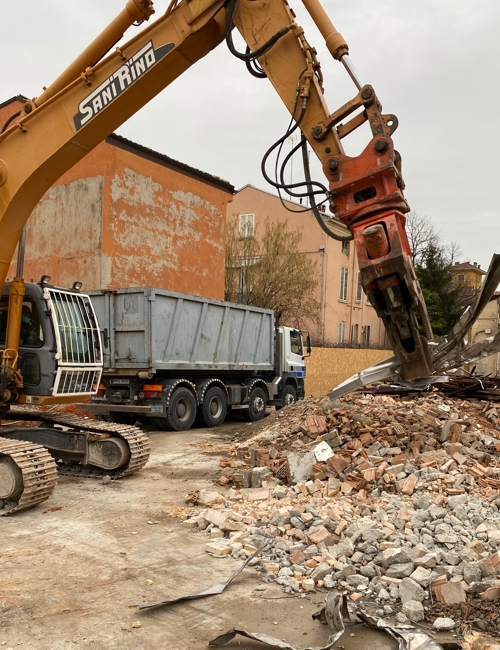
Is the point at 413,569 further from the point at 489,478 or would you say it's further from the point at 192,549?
the point at 489,478

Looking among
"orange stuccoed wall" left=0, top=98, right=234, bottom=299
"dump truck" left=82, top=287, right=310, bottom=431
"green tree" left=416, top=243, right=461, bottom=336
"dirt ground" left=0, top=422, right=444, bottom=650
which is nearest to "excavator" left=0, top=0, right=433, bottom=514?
"dirt ground" left=0, top=422, right=444, bottom=650

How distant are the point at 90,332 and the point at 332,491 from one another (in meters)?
4.10

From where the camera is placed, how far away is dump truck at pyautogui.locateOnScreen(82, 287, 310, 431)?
43.7 ft

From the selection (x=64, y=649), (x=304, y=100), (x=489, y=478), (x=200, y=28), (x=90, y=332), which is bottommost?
(x=64, y=649)

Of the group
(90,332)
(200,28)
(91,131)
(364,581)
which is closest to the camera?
(364,581)

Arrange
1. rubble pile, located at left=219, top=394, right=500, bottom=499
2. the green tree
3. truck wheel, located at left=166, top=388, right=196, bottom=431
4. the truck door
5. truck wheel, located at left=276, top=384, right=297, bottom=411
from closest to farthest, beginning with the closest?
1. rubble pile, located at left=219, top=394, right=500, bottom=499
2. truck wheel, located at left=166, top=388, right=196, bottom=431
3. truck wheel, located at left=276, top=384, right=297, bottom=411
4. the truck door
5. the green tree

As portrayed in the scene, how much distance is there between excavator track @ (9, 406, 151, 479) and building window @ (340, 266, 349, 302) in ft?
88.2

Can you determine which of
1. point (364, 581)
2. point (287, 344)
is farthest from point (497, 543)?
point (287, 344)

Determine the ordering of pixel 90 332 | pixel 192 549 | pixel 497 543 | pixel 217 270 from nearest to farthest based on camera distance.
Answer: pixel 497 543 < pixel 192 549 < pixel 90 332 < pixel 217 270

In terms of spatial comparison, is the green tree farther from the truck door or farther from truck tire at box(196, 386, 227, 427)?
truck tire at box(196, 386, 227, 427)

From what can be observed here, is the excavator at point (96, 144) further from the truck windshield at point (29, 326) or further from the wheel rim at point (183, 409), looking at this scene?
the wheel rim at point (183, 409)

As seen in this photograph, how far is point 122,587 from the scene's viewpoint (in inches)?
187

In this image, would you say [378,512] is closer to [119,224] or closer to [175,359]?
[175,359]

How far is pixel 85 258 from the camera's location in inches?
701
